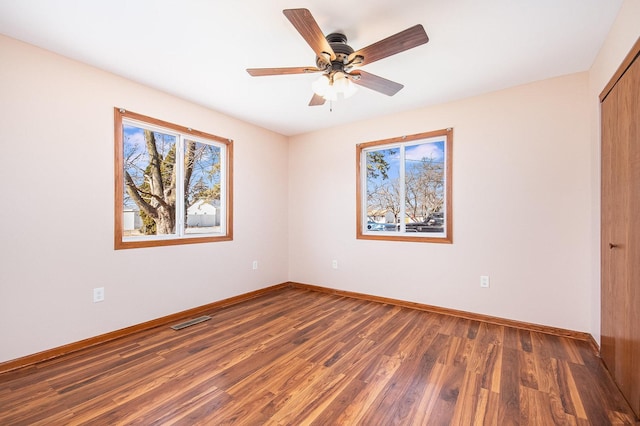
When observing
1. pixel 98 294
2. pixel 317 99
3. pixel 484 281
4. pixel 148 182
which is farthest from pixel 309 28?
pixel 484 281

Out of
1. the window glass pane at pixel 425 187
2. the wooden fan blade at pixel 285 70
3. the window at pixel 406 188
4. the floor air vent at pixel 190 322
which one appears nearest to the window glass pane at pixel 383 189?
the window at pixel 406 188

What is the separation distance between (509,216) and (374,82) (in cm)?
202

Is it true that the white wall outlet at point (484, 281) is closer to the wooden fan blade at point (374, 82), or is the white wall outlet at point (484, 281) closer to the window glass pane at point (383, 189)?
the window glass pane at point (383, 189)

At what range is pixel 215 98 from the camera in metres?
3.22

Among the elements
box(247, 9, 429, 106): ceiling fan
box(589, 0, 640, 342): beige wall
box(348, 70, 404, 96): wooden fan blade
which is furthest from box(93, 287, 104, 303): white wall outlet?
box(589, 0, 640, 342): beige wall

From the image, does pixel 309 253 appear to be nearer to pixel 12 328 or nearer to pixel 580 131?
pixel 12 328

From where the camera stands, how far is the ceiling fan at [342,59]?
1.69 m

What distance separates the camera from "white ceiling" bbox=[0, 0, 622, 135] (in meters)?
1.82

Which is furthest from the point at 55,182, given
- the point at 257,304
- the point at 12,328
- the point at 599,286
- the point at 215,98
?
the point at 599,286

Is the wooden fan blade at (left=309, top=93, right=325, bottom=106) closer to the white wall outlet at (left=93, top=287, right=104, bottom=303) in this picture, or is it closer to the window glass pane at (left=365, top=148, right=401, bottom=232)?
the window glass pane at (left=365, top=148, right=401, bottom=232)

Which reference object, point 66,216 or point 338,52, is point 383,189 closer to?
point 338,52

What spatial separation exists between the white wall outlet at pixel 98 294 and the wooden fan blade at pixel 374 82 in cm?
287

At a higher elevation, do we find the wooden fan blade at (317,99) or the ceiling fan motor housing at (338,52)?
the ceiling fan motor housing at (338,52)

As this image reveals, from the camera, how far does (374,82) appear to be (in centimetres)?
223
